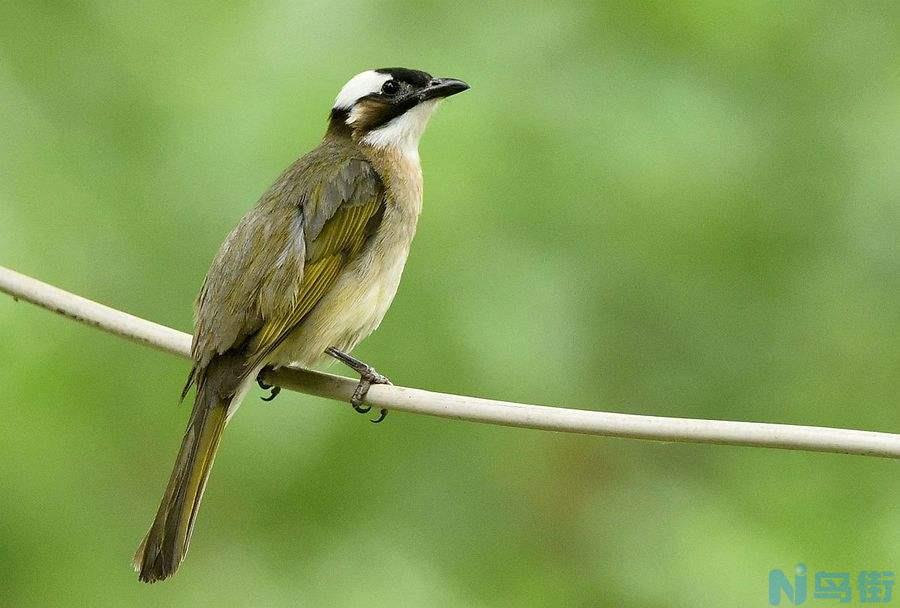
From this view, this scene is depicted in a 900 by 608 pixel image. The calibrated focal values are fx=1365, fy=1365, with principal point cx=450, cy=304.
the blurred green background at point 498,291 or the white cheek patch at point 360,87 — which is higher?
the white cheek patch at point 360,87

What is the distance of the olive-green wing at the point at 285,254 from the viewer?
3.86 metres

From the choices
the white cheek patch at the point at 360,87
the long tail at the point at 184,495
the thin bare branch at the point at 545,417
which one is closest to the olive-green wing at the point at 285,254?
the long tail at the point at 184,495

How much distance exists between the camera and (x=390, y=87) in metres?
4.59

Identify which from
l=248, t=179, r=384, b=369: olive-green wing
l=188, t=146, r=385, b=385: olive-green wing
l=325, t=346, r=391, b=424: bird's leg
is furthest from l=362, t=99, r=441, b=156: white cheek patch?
l=325, t=346, r=391, b=424: bird's leg

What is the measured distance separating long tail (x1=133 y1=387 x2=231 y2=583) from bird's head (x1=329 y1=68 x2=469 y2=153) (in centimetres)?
123

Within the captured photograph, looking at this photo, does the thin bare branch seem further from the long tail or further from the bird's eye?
the bird's eye

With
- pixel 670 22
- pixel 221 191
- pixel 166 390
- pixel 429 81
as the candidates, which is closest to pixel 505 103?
pixel 429 81

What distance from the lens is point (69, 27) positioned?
16.3ft

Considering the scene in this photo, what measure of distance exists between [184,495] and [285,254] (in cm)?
81

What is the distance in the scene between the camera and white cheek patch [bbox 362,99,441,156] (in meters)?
4.54

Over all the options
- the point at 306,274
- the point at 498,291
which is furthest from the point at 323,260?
the point at 498,291

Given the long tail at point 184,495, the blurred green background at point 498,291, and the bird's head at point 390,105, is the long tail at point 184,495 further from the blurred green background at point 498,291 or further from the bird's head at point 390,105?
the bird's head at point 390,105

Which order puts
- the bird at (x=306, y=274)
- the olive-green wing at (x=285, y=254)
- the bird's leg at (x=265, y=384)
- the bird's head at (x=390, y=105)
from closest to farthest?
the bird at (x=306, y=274), the olive-green wing at (x=285, y=254), the bird's leg at (x=265, y=384), the bird's head at (x=390, y=105)

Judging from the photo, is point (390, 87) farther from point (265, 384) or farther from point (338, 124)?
point (265, 384)
